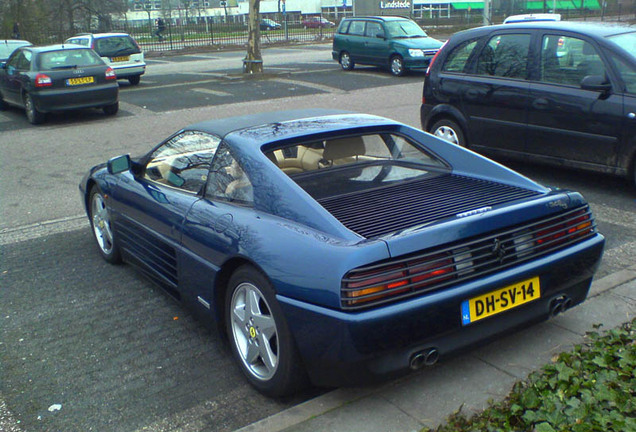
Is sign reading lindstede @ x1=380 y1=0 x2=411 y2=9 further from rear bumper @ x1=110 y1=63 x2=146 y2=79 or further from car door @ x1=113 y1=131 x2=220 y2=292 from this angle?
car door @ x1=113 y1=131 x2=220 y2=292

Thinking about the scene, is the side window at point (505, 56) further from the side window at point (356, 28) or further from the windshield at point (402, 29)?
the side window at point (356, 28)

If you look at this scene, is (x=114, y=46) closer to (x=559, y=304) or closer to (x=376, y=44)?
(x=376, y=44)

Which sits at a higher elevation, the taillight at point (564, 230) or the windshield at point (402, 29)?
the windshield at point (402, 29)

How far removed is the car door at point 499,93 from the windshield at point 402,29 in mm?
13473

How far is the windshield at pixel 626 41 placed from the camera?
709 centimetres

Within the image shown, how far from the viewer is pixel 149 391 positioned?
3.81 meters

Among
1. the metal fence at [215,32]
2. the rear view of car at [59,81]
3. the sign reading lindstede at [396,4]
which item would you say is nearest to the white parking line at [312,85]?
the rear view of car at [59,81]

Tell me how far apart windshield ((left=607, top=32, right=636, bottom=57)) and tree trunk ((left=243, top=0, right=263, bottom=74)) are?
1575 centimetres

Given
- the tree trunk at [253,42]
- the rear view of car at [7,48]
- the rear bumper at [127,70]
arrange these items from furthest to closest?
the tree trunk at [253,42], the rear bumper at [127,70], the rear view of car at [7,48]

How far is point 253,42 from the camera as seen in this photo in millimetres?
22078

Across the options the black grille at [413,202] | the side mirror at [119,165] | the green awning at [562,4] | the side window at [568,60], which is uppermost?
the green awning at [562,4]

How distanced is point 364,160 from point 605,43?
13.1ft

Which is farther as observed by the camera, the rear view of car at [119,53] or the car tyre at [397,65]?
the rear view of car at [119,53]

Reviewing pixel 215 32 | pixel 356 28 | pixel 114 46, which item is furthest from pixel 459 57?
pixel 215 32
